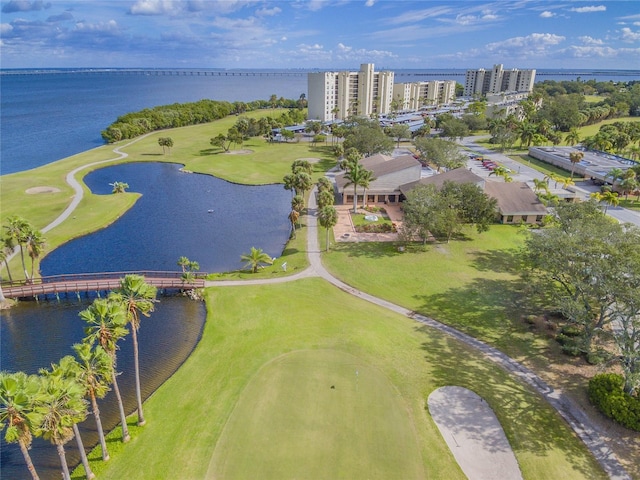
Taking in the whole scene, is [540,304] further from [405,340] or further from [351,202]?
[351,202]

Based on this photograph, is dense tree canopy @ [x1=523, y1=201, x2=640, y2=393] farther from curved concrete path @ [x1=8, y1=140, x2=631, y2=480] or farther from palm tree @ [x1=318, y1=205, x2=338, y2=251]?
palm tree @ [x1=318, y1=205, x2=338, y2=251]

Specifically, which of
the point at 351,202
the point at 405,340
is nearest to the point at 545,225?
the point at 351,202

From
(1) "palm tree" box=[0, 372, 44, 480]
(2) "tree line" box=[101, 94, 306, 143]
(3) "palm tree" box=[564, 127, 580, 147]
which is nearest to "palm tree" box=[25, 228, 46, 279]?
(1) "palm tree" box=[0, 372, 44, 480]

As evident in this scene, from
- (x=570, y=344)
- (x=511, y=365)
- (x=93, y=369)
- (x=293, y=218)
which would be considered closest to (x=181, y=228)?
(x=293, y=218)

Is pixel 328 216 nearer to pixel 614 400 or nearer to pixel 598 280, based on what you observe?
pixel 598 280

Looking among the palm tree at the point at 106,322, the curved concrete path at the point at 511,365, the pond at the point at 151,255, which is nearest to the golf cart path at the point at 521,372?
the curved concrete path at the point at 511,365

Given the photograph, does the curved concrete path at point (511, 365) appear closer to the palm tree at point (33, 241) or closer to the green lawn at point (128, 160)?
the green lawn at point (128, 160)
